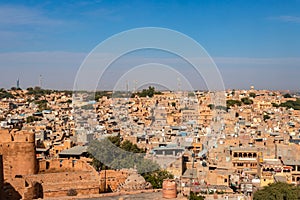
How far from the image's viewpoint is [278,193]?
45.9 ft

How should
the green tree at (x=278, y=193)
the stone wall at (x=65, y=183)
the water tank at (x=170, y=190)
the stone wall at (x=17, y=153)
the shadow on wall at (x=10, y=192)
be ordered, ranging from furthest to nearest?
the green tree at (x=278, y=193)
the stone wall at (x=17, y=153)
the stone wall at (x=65, y=183)
the shadow on wall at (x=10, y=192)
the water tank at (x=170, y=190)

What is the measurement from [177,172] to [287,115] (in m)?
24.7

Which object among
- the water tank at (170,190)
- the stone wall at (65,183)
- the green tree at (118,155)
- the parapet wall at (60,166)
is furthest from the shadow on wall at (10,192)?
the green tree at (118,155)

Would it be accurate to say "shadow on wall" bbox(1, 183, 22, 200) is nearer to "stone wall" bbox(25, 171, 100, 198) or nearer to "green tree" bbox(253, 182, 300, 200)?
"stone wall" bbox(25, 171, 100, 198)

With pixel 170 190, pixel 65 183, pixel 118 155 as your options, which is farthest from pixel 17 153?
pixel 118 155

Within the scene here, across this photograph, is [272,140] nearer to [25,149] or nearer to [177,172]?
[177,172]

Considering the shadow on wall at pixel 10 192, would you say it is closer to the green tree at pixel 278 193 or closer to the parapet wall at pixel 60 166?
the parapet wall at pixel 60 166

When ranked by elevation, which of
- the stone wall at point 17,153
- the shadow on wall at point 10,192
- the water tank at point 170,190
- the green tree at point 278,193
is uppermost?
the stone wall at point 17,153

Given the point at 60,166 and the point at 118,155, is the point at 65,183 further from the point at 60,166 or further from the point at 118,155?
the point at 118,155

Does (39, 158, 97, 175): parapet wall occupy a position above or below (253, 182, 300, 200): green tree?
above

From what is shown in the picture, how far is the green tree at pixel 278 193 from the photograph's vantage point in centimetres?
1388

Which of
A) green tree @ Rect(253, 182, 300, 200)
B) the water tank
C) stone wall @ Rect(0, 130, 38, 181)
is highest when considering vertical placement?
stone wall @ Rect(0, 130, 38, 181)

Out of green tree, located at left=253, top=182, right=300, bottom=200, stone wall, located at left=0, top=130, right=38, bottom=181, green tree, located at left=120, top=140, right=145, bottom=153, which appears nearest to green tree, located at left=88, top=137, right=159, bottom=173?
green tree, located at left=120, top=140, right=145, bottom=153

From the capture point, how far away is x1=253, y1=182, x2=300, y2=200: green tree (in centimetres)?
1388
